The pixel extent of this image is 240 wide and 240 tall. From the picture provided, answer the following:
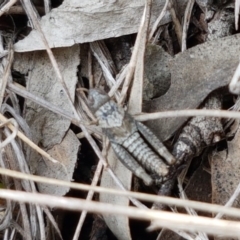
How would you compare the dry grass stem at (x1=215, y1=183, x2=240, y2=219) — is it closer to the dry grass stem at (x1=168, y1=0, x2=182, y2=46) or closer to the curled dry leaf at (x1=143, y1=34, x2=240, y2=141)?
the curled dry leaf at (x1=143, y1=34, x2=240, y2=141)

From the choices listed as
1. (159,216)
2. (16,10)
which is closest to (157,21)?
(16,10)

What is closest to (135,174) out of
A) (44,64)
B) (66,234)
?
(66,234)

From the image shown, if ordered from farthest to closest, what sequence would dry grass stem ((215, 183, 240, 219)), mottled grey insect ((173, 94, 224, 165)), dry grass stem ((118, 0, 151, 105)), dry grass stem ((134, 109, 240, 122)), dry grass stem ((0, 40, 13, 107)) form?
dry grass stem ((0, 40, 13, 107)) → dry grass stem ((118, 0, 151, 105)) → mottled grey insect ((173, 94, 224, 165)) → dry grass stem ((215, 183, 240, 219)) → dry grass stem ((134, 109, 240, 122))

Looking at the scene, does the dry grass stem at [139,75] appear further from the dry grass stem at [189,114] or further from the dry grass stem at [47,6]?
the dry grass stem at [47,6]

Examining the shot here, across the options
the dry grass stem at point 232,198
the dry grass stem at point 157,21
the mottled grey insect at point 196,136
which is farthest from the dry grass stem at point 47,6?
the dry grass stem at point 232,198

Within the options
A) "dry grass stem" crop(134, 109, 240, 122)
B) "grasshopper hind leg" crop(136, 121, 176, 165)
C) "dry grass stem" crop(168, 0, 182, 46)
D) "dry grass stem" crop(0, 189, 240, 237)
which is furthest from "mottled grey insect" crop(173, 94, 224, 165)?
"dry grass stem" crop(0, 189, 240, 237)

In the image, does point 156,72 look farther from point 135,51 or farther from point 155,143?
point 155,143
